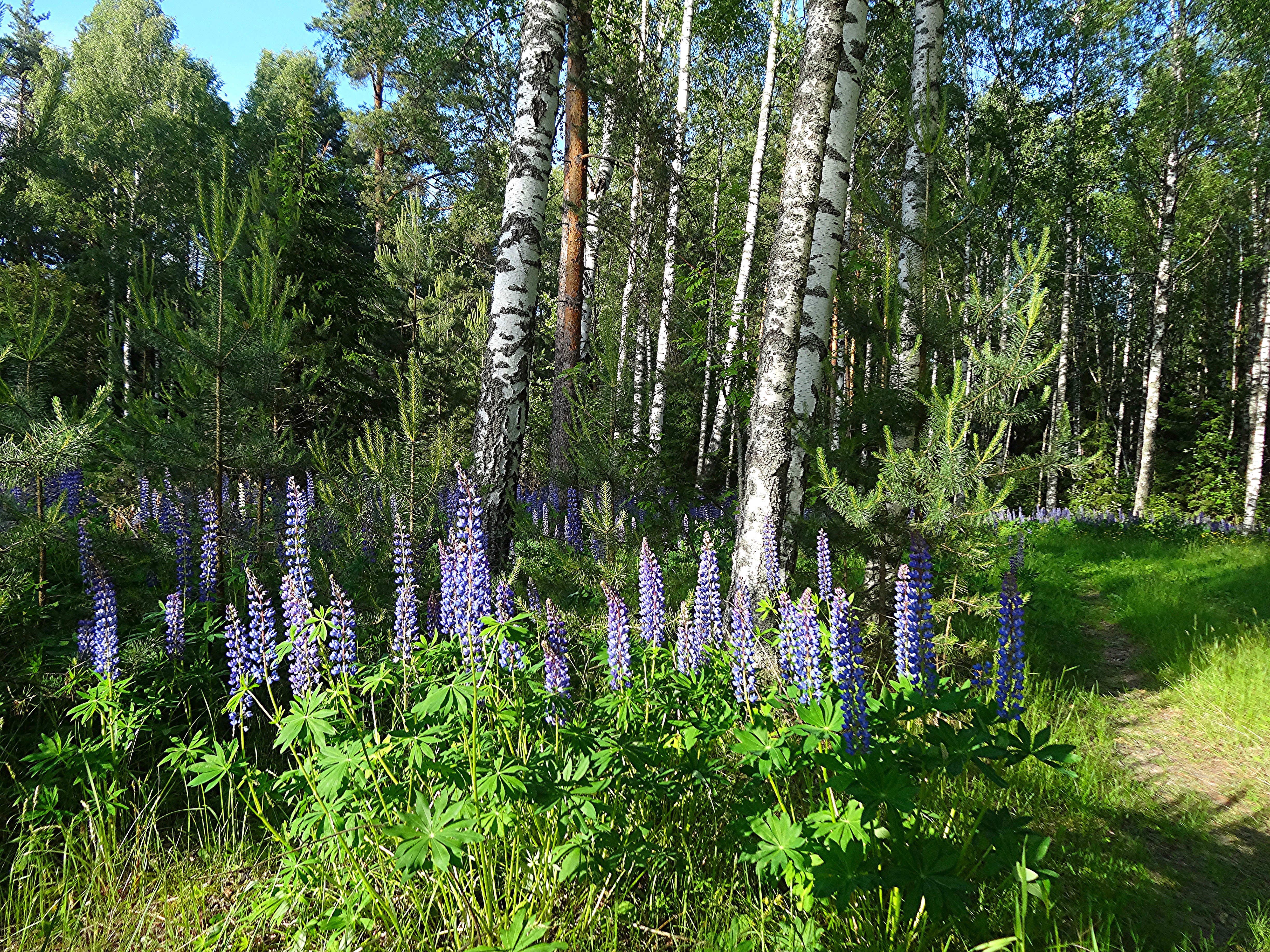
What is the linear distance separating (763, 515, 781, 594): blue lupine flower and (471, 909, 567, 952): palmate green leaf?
1768 millimetres

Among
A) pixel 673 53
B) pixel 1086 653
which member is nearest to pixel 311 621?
Answer: pixel 1086 653

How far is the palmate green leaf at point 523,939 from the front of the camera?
1453mm

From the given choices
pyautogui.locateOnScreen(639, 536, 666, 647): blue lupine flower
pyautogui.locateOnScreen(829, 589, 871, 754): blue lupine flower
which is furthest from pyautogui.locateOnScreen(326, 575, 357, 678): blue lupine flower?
pyautogui.locateOnScreen(829, 589, 871, 754): blue lupine flower

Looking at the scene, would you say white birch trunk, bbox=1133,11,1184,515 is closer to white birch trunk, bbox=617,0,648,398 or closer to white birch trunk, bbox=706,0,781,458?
white birch trunk, bbox=706,0,781,458

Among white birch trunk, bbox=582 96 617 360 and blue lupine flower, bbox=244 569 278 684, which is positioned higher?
white birch trunk, bbox=582 96 617 360

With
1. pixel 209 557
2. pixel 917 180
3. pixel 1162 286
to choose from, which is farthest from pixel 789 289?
pixel 1162 286

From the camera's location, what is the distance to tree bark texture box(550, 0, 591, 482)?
7.92 meters

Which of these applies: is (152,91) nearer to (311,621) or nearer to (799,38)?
(799,38)

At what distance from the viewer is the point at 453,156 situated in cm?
1227

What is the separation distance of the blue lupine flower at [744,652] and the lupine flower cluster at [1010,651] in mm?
857

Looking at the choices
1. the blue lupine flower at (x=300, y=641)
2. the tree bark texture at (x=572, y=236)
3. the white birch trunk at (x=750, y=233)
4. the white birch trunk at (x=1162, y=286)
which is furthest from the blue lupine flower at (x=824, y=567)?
the white birch trunk at (x=1162, y=286)

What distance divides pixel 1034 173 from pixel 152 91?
104 ft

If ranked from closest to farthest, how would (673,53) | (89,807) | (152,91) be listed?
(89,807) → (673,53) → (152,91)

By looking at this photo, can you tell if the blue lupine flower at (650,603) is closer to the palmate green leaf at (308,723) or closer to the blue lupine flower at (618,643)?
the blue lupine flower at (618,643)
